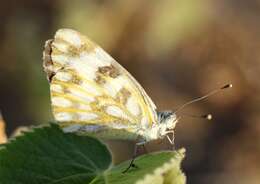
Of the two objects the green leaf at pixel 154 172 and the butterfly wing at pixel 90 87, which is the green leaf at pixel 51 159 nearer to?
the green leaf at pixel 154 172

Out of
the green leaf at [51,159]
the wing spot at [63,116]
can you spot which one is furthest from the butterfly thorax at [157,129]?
the green leaf at [51,159]

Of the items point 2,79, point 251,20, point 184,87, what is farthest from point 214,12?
point 2,79

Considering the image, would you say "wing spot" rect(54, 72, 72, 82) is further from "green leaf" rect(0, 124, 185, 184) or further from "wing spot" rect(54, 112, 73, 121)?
"green leaf" rect(0, 124, 185, 184)

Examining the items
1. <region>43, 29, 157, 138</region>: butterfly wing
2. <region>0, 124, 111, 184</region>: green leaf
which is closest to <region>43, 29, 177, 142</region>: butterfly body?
<region>43, 29, 157, 138</region>: butterfly wing

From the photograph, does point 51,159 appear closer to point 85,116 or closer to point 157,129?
point 85,116

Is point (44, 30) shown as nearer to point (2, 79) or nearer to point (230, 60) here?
point (2, 79)

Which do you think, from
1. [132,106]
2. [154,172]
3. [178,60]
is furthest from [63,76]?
[178,60]
